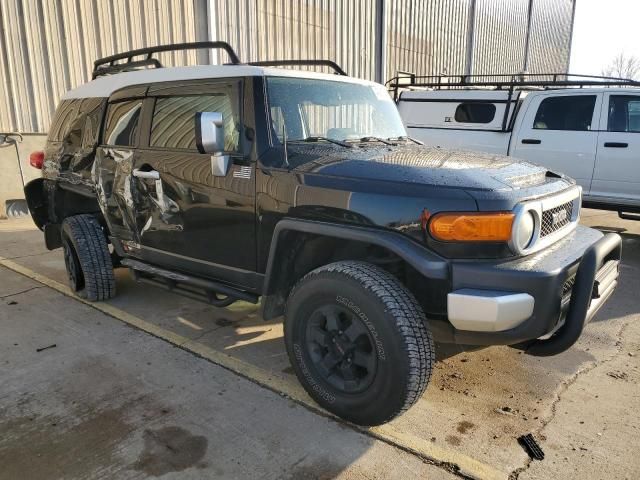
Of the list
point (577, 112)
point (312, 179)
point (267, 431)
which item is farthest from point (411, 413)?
point (577, 112)

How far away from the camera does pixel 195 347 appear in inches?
150

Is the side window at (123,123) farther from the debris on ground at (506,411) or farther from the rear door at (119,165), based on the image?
the debris on ground at (506,411)

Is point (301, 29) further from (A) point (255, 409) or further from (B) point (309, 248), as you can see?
(A) point (255, 409)

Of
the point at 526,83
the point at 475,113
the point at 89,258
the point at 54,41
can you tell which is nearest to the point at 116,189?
the point at 89,258

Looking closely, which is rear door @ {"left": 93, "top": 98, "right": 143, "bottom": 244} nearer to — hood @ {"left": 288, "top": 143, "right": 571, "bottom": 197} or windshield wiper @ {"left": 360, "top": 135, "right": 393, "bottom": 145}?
hood @ {"left": 288, "top": 143, "right": 571, "bottom": 197}

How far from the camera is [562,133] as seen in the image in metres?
6.98

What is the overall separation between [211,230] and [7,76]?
7.02 m

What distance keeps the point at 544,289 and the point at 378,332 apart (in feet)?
2.66

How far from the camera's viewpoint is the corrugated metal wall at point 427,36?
605 inches

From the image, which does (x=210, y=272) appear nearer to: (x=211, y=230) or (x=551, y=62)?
(x=211, y=230)

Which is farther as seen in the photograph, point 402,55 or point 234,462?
point 402,55

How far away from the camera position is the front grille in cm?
281

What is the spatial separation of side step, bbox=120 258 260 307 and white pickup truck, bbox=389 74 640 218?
3.76 metres

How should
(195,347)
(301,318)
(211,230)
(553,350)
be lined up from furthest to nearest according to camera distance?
(195,347)
(211,230)
(301,318)
(553,350)
